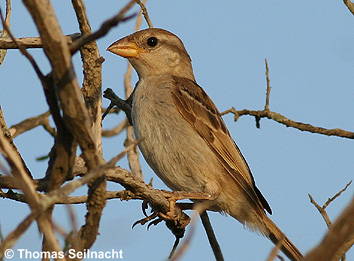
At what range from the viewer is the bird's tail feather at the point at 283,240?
566cm

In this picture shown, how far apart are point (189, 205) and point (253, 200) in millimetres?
641

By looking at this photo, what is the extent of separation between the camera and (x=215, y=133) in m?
6.26

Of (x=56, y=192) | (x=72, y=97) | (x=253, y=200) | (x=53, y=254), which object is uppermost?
(x=72, y=97)

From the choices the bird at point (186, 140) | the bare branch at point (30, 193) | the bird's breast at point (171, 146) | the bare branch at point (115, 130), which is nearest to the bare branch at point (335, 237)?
the bare branch at point (30, 193)

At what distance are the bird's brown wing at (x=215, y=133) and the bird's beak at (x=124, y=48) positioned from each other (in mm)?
448

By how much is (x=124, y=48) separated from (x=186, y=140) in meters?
0.98

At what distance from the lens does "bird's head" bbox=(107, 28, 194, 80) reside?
6297 millimetres

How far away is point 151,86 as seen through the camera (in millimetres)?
6227

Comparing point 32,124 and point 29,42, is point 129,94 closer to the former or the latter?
point 32,124

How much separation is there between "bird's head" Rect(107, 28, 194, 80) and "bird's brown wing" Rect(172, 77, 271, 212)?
0.86 feet

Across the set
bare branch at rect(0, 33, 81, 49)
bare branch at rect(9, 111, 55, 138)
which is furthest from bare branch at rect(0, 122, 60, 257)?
bare branch at rect(9, 111, 55, 138)

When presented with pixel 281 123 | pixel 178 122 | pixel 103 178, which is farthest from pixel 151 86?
pixel 103 178

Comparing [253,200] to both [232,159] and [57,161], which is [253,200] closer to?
[232,159]

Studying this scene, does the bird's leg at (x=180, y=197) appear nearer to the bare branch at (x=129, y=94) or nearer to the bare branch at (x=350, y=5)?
the bare branch at (x=129, y=94)
